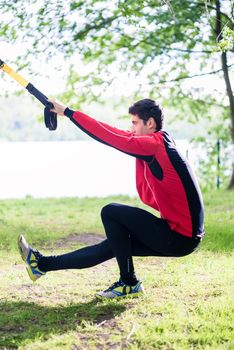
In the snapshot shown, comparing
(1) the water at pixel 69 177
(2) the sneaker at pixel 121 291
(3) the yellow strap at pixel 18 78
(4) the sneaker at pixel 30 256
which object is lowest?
(1) the water at pixel 69 177

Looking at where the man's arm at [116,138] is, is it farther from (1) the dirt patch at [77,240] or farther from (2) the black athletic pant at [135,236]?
(1) the dirt patch at [77,240]

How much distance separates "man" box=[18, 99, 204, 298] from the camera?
4.44 meters

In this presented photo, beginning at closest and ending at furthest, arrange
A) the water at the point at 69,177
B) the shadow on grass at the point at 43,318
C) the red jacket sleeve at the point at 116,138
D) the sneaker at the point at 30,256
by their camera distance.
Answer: the shadow on grass at the point at 43,318, the red jacket sleeve at the point at 116,138, the sneaker at the point at 30,256, the water at the point at 69,177

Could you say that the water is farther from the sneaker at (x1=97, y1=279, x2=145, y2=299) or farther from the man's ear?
the man's ear

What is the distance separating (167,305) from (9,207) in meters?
8.23

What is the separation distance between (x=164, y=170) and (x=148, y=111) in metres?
0.47

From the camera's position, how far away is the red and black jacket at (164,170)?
441cm

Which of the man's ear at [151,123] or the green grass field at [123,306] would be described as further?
the man's ear at [151,123]

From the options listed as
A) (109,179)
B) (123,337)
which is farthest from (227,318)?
(109,179)

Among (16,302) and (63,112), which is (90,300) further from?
(63,112)

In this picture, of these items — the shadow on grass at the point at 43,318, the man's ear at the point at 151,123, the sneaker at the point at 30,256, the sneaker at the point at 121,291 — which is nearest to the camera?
the shadow on grass at the point at 43,318

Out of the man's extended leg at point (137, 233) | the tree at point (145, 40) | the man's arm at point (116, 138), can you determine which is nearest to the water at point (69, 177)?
the tree at point (145, 40)

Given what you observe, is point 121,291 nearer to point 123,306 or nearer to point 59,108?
point 123,306

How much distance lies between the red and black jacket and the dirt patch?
127 inches
